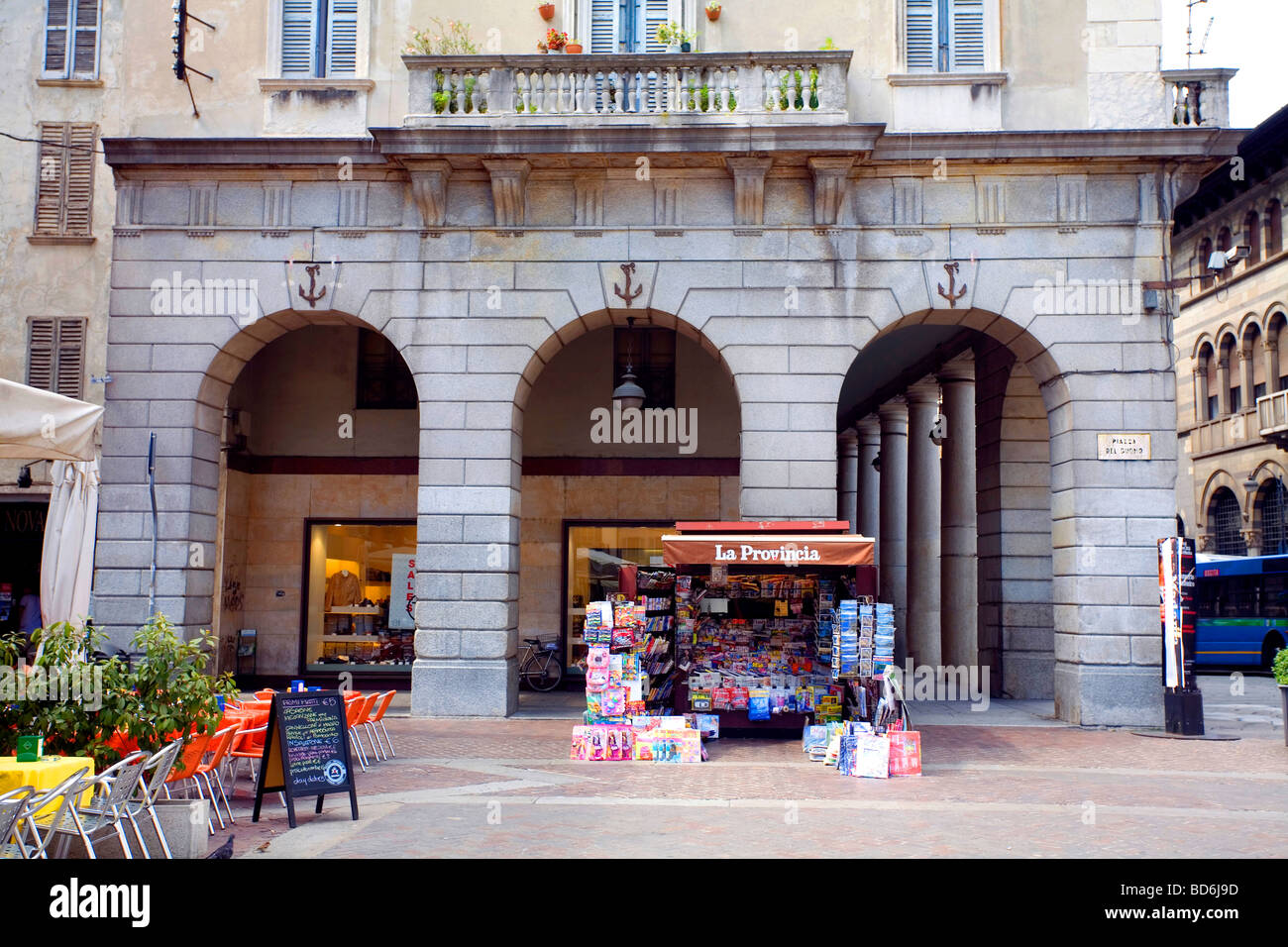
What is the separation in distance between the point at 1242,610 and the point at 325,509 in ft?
85.3

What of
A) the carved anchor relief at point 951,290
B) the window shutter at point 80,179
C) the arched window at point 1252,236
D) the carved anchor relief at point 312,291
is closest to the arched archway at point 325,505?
the window shutter at point 80,179

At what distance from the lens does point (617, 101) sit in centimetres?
1586

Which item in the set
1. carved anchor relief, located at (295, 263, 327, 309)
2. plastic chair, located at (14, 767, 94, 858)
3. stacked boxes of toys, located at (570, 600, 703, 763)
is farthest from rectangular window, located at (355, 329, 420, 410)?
plastic chair, located at (14, 767, 94, 858)

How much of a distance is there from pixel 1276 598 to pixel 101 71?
3158 cm

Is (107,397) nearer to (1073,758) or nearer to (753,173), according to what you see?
(753,173)

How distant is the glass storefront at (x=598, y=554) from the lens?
826 inches

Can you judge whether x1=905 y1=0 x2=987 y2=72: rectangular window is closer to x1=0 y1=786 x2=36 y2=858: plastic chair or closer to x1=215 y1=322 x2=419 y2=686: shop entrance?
x1=215 y1=322 x2=419 y2=686: shop entrance

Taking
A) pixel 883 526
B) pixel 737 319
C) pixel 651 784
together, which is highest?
pixel 737 319

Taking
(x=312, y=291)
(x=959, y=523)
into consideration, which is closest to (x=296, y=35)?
(x=312, y=291)

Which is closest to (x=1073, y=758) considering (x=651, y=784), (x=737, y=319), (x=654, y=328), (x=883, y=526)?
(x=651, y=784)

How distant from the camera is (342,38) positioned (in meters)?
17.1

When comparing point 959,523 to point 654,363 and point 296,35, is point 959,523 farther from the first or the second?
point 296,35

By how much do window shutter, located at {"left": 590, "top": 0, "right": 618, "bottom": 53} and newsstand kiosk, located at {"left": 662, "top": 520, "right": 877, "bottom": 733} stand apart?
840cm

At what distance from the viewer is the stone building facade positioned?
15695 millimetres
